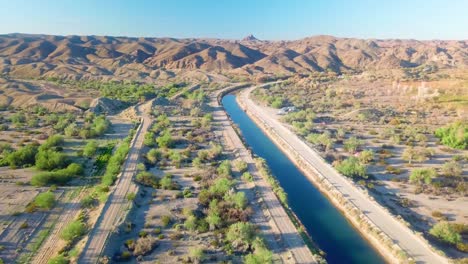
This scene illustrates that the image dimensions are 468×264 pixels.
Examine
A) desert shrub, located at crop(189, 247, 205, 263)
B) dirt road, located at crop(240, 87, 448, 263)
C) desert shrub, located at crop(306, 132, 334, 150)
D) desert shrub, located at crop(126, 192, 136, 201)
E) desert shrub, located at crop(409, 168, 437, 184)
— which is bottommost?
desert shrub, located at crop(189, 247, 205, 263)

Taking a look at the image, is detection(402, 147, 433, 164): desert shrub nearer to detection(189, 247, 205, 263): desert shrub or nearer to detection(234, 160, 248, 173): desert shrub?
detection(234, 160, 248, 173): desert shrub

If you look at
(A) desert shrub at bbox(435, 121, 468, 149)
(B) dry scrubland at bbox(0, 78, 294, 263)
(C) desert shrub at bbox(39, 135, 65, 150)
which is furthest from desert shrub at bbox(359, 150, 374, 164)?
(C) desert shrub at bbox(39, 135, 65, 150)

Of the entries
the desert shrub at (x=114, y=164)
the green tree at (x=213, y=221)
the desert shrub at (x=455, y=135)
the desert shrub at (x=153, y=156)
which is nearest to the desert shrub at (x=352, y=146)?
the desert shrub at (x=455, y=135)

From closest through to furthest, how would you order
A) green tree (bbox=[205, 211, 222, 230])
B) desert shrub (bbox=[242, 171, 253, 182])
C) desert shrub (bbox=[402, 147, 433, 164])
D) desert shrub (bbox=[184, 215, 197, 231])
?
desert shrub (bbox=[184, 215, 197, 231]) → green tree (bbox=[205, 211, 222, 230]) → desert shrub (bbox=[242, 171, 253, 182]) → desert shrub (bbox=[402, 147, 433, 164])

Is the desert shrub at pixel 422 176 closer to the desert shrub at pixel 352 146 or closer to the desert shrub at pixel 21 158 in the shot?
the desert shrub at pixel 352 146

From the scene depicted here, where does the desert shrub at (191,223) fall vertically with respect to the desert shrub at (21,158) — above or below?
below

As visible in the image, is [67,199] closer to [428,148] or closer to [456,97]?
[428,148]

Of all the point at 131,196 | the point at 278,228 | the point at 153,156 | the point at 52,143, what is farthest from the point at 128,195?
the point at 52,143
